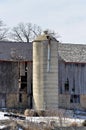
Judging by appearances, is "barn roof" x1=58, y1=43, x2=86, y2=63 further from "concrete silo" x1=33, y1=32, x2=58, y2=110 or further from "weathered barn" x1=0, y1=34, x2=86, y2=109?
"concrete silo" x1=33, y1=32, x2=58, y2=110

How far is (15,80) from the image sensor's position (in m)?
42.8

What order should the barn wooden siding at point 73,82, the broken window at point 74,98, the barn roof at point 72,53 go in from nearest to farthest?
1. the barn wooden siding at point 73,82
2. the broken window at point 74,98
3. the barn roof at point 72,53

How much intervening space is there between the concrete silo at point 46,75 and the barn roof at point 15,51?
3388 millimetres

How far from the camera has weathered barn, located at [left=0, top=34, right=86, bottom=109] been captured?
130 ft

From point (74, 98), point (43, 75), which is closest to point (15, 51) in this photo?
point (43, 75)

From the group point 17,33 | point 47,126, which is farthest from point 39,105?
point 17,33

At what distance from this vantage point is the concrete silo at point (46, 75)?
39438 millimetres

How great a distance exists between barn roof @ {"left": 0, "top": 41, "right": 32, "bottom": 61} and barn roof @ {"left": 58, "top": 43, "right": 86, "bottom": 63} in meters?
3.19

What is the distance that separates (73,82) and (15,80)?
18.7 feet

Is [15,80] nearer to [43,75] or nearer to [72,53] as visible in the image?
[43,75]

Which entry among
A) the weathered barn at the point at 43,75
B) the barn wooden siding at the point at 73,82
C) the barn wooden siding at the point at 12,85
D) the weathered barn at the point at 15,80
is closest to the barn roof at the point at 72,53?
the weathered barn at the point at 43,75

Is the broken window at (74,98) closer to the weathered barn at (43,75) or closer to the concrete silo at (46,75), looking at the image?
the weathered barn at (43,75)

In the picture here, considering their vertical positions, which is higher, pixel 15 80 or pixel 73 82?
pixel 15 80

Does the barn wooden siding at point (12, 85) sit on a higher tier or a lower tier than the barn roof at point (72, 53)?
lower
